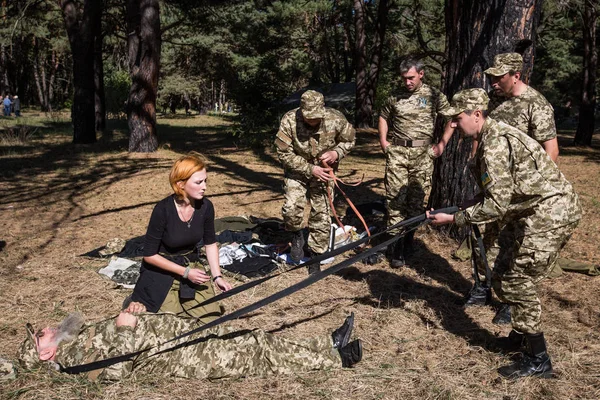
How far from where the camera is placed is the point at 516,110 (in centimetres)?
476

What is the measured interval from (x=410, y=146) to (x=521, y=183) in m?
2.40

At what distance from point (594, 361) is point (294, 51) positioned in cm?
3543

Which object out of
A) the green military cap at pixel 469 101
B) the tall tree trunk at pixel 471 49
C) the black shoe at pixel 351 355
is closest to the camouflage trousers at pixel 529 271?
the green military cap at pixel 469 101

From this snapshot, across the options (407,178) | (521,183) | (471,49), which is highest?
(471,49)

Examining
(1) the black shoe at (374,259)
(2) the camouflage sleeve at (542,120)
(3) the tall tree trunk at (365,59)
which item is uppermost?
(3) the tall tree trunk at (365,59)

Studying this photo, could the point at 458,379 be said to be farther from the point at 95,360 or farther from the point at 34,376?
the point at 34,376

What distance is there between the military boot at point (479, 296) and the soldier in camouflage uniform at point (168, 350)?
5.66 ft

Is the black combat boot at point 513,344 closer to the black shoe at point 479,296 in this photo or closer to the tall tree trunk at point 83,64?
the black shoe at point 479,296

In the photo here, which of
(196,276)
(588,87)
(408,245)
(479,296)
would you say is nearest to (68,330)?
(196,276)

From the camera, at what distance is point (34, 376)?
3342mm

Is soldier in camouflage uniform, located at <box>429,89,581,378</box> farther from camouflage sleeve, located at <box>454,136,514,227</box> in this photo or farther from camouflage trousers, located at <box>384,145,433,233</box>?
camouflage trousers, located at <box>384,145,433,233</box>

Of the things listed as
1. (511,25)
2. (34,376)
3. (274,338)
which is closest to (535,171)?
(274,338)

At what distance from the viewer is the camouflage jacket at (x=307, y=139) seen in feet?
18.9

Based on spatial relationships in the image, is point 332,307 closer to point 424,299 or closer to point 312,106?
point 424,299
